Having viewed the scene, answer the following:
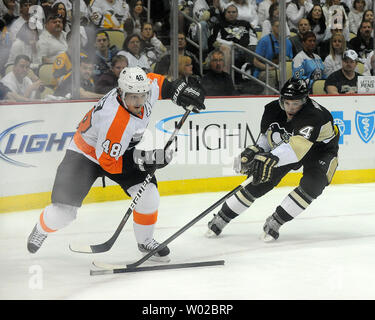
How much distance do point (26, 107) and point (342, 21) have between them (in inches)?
126

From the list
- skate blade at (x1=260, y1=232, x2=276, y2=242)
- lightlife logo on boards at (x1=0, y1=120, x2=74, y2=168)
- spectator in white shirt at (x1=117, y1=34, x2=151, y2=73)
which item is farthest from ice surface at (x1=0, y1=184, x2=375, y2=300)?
spectator in white shirt at (x1=117, y1=34, x2=151, y2=73)

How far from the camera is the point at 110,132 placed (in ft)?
11.4

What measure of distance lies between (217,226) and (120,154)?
109 centimetres

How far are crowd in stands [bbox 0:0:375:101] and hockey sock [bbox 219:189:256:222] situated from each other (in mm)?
1648

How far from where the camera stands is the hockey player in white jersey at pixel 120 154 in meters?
3.50

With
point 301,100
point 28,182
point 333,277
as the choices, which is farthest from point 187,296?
point 28,182

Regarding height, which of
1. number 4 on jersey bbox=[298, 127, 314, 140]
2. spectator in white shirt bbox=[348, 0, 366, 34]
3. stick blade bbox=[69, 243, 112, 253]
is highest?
number 4 on jersey bbox=[298, 127, 314, 140]

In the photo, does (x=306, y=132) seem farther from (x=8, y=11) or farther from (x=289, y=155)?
(x=8, y=11)

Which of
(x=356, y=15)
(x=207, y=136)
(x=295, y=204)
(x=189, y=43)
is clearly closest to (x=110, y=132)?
(x=295, y=204)

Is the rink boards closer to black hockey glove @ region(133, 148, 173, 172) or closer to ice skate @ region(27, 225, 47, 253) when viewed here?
ice skate @ region(27, 225, 47, 253)

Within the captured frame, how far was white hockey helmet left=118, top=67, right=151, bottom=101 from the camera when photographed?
11.4ft

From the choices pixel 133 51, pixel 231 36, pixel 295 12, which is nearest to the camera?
pixel 133 51

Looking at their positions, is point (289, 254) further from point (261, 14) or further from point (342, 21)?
point (342, 21)

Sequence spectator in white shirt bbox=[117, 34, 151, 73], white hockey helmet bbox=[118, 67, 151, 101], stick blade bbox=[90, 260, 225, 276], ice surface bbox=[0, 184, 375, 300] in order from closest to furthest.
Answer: ice surface bbox=[0, 184, 375, 300]
white hockey helmet bbox=[118, 67, 151, 101]
stick blade bbox=[90, 260, 225, 276]
spectator in white shirt bbox=[117, 34, 151, 73]
